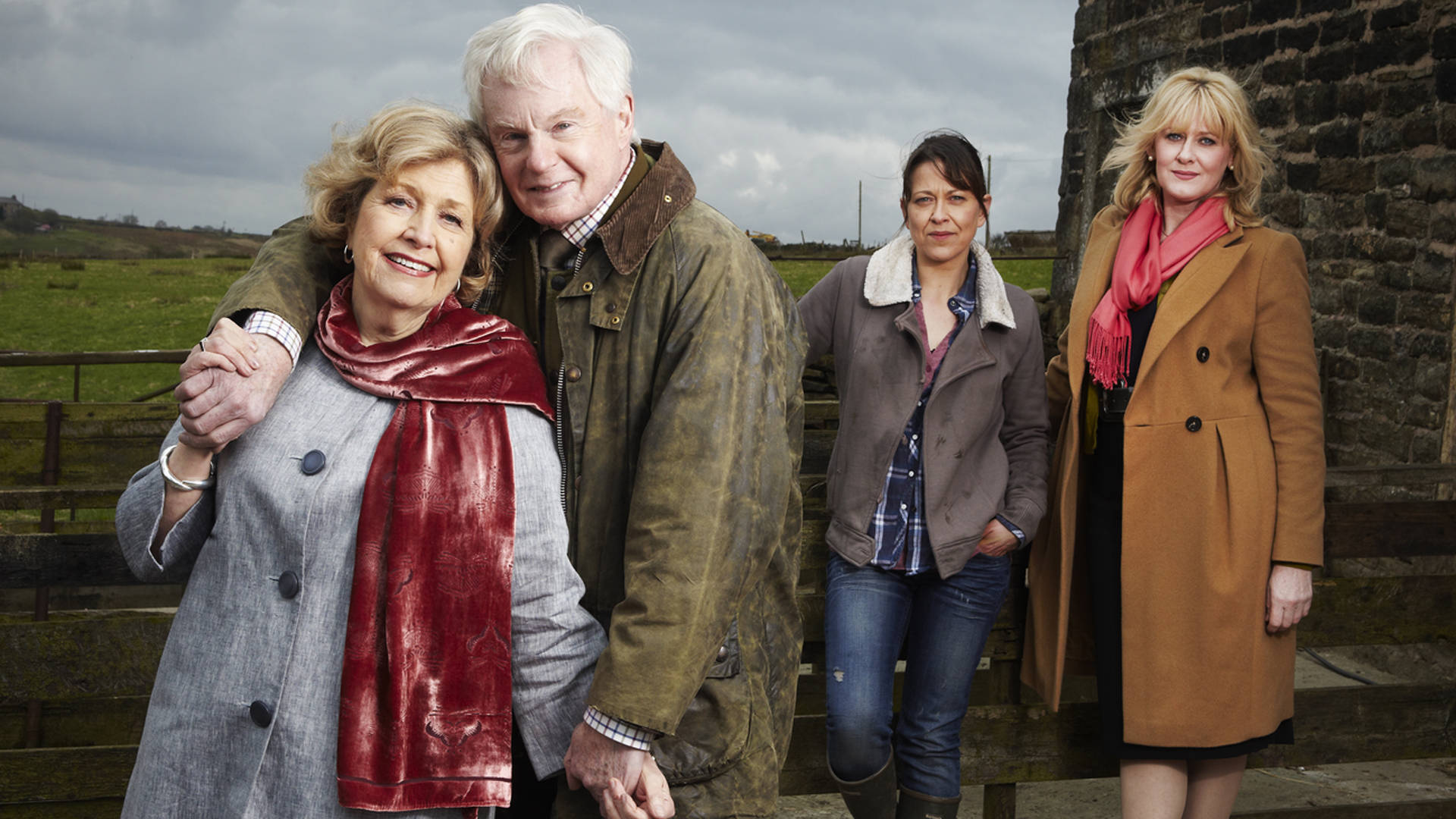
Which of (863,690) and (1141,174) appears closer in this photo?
A: (863,690)

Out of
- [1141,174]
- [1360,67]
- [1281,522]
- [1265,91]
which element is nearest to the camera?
[1281,522]

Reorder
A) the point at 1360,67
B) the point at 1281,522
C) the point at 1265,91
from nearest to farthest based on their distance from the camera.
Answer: the point at 1281,522, the point at 1360,67, the point at 1265,91

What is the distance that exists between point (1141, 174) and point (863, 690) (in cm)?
146

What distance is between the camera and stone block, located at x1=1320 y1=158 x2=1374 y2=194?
20.6ft

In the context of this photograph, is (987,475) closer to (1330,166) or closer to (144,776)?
(144,776)

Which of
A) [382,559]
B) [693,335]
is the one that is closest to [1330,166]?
[693,335]

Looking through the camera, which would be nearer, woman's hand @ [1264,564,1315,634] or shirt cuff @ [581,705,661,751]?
shirt cuff @ [581,705,661,751]

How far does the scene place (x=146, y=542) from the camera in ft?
6.43

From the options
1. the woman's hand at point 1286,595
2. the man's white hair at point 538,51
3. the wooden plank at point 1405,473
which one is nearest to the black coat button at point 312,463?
the man's white hair at point 538,51

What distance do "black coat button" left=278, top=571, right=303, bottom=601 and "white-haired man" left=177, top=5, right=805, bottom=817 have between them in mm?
239

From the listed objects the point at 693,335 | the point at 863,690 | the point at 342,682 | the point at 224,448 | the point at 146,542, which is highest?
the point at 693,335

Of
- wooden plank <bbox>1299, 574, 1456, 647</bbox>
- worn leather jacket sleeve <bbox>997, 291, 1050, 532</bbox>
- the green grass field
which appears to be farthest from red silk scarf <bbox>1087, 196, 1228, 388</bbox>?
the green grass field

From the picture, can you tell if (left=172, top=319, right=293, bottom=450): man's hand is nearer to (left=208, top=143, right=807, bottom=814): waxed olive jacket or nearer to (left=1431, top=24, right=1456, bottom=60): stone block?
(left=208, top=143, right=807, bottom=814): waxed olive jacket

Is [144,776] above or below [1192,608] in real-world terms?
below
